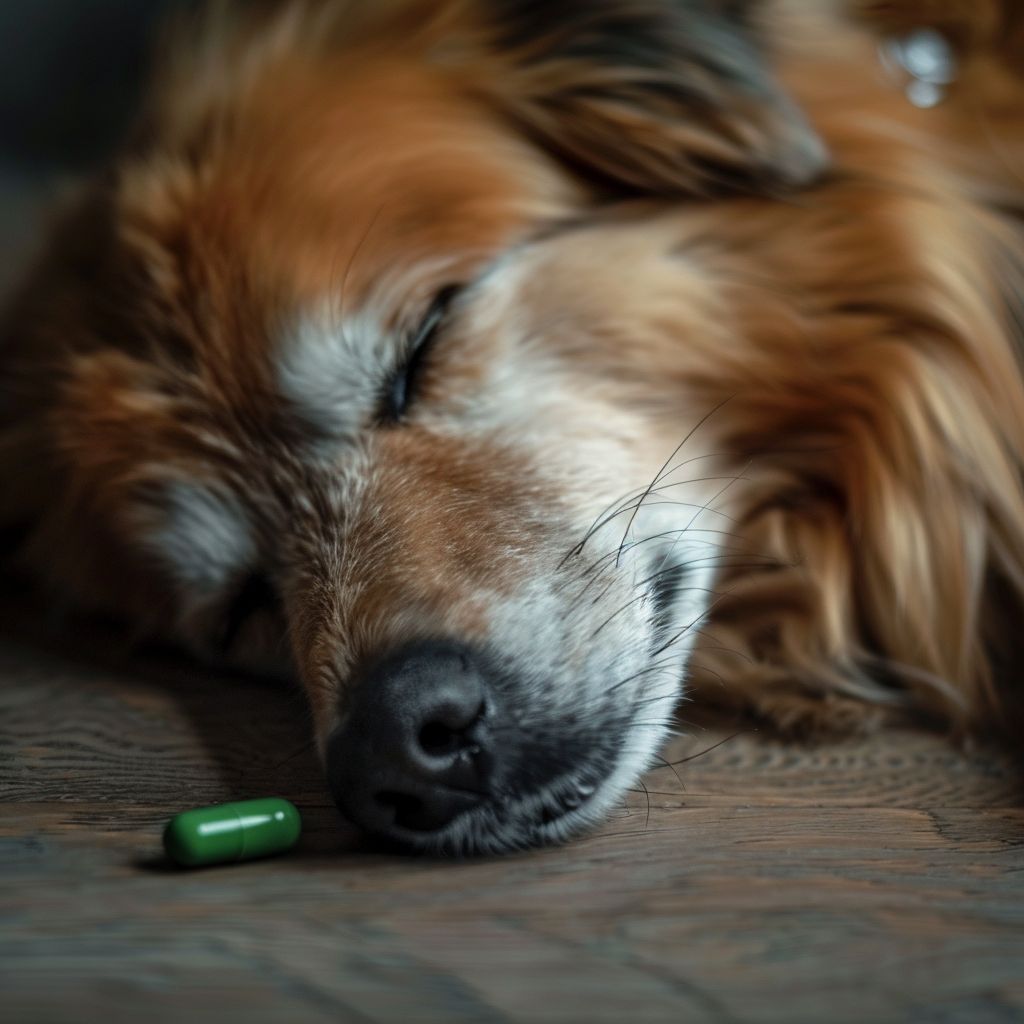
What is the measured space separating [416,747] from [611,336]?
0.68 meters

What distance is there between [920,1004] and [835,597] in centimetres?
79

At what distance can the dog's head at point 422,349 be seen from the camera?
128cm

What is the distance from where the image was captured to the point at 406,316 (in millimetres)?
1473

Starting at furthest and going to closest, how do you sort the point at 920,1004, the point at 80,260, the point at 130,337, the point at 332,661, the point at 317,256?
1. the point at 80,260
2. the point at 130,337
3. the point at 317,256
4. the point at 332,661
5. the point at 920,1004

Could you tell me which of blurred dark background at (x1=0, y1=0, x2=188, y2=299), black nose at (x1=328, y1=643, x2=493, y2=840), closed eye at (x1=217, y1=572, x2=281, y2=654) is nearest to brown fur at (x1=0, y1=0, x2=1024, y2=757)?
closed eye at (x1=217, y1=572, x2=281, y2=654)

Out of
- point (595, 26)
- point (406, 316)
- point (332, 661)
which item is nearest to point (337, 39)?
point (595, 26)

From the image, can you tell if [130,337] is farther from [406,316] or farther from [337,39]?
[337,39]

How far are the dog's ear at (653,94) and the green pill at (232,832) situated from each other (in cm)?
101

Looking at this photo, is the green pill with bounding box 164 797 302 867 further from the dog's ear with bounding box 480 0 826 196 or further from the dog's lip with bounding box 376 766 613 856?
the dog's ear with bounding box 480 0 826 196

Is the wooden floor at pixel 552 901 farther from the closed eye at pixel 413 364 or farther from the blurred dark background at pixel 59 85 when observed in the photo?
the blurred dark background at pixel 59 85

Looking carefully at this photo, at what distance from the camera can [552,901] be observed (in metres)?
0.98

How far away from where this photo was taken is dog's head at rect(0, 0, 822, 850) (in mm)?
1284

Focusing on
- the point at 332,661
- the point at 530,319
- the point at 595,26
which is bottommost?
the point at 332,661

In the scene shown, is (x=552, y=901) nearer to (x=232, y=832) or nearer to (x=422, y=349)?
(x=232, y=832)
